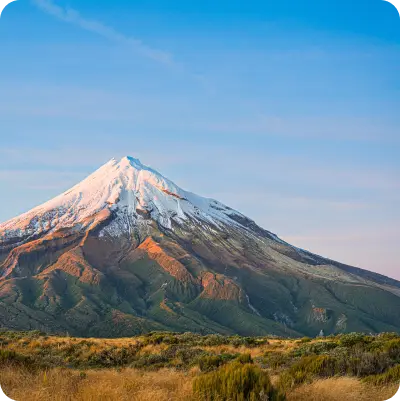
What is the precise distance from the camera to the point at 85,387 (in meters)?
10.0

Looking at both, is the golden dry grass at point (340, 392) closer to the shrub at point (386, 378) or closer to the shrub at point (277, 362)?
the shrub at point (386, 378)

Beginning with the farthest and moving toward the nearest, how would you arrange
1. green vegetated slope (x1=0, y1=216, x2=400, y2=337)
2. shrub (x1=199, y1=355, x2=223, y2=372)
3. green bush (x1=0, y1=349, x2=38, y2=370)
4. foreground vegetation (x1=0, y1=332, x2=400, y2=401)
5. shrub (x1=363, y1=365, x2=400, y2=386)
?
green vegetated slope (x1=0, y1=216, x2=400, y2=337) < shrub (x1=199, y1=355, x2=223, y2=372) < green bush (x1=0, y1=349, x2=38, y2=370) < shrub (x1=363, y1=365, x2=400, y2=386) < foreground vegetation (x1=0, y1=332, x2=400, y2=401)

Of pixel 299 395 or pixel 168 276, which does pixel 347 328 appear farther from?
pixel 299 395

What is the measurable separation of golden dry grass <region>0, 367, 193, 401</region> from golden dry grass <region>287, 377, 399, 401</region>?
2.14 metres

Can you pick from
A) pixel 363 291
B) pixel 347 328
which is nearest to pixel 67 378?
pixel 347 328

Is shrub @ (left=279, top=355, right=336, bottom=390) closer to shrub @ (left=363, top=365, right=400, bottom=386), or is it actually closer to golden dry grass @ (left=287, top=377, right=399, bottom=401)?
golden dry grass @ (left=287, top=377, right=399, bottom=401)

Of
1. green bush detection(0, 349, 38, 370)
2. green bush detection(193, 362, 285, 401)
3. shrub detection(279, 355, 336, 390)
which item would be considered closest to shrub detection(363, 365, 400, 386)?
shrub detection(279, 355, 336, 390)

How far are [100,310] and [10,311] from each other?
73.7 feet

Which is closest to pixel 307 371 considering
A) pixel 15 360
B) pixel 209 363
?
pixel 209 363

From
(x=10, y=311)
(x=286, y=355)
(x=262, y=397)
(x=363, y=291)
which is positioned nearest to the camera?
(x=262, y=397)

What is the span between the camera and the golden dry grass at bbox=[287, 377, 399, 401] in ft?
33.0

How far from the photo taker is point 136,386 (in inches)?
400

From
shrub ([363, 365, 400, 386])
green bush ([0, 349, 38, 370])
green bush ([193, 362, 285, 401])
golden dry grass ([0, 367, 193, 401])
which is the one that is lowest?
green bush ([0, 349, 38, 370])

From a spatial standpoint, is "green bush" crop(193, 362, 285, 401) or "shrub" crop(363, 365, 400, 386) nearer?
"green bush" crop(193, 362, 285, 401)
